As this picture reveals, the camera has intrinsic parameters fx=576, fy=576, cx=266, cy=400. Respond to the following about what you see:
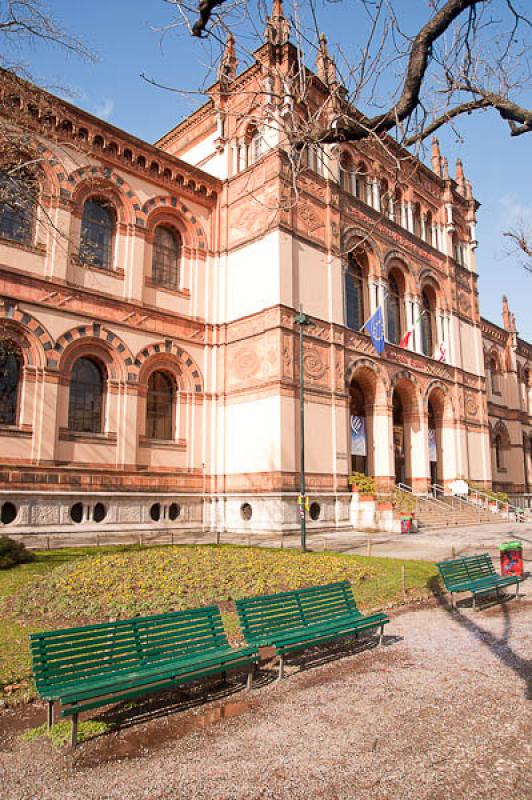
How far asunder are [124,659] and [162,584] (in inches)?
175

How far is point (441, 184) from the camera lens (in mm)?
37562

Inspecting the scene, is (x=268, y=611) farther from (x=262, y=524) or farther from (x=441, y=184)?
(x=441, y=184)

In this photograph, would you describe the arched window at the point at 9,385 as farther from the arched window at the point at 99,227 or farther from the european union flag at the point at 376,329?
the european union flag at the point at 376,329

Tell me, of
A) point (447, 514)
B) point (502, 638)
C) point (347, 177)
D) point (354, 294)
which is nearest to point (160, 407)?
point (354, 294)

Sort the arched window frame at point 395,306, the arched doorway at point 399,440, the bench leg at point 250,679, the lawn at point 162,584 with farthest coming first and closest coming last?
the arched doorway at point 399,440 → the arched window frame at point 395,306 → the lawn at point 162,584 → the bench leg at point 250,679

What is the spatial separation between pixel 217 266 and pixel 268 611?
21672 mm

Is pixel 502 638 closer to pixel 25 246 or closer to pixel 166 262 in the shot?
pixel 25 246

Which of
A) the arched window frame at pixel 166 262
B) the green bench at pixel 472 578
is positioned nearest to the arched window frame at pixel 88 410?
the arched window frame at pixel 166 262

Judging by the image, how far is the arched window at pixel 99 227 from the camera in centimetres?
2277

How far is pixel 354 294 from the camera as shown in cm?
3011

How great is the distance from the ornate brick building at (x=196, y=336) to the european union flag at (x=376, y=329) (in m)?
0.58

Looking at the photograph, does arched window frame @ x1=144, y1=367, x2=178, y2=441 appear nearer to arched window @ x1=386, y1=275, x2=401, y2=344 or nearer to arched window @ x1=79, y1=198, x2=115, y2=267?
arched window @ x1=79, y1=198, x2=115, y2=267

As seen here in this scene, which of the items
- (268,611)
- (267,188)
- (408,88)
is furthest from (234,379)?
(408,88)

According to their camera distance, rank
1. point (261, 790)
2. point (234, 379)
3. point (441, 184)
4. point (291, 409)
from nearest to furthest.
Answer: point (261, 790) < point (291, 409) < point (234, 379) < point (441, 184)
